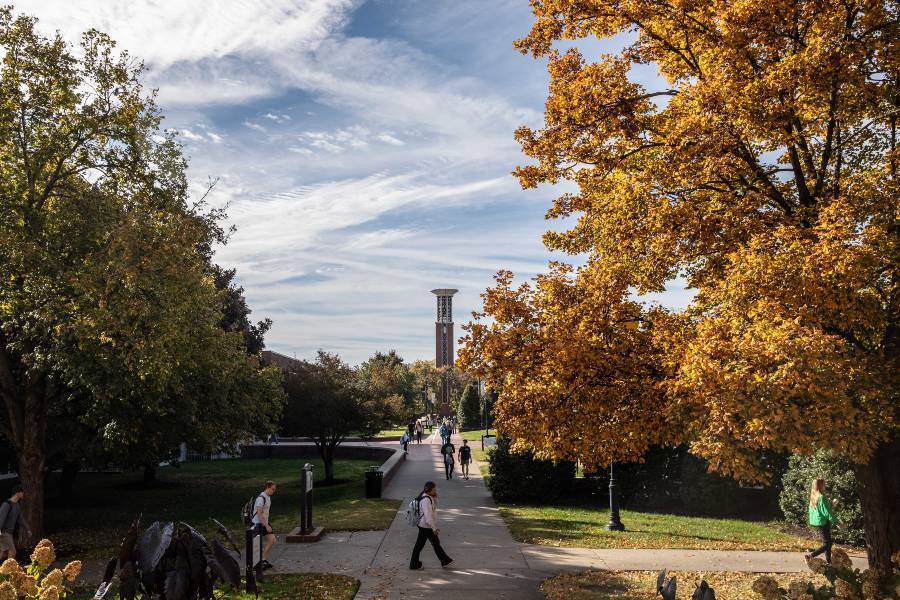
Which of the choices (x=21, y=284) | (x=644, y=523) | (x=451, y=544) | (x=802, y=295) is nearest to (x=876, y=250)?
(x=802, y=295)

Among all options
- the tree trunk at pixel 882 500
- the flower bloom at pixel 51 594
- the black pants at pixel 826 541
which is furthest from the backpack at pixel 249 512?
the black pants at pixel 826 541

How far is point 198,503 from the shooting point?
68.0 feet

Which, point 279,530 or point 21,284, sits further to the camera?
point 279,530

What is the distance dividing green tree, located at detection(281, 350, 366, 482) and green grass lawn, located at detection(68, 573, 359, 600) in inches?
584

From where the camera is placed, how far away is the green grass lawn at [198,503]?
1495cm

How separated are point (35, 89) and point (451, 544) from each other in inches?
482

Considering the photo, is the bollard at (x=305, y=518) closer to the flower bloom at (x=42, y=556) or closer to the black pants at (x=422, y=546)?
the black pants at (x=422, y=546)

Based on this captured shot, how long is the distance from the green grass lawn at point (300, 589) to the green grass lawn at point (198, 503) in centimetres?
393

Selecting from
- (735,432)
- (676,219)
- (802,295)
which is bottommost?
(735,432)

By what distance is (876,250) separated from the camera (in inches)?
288

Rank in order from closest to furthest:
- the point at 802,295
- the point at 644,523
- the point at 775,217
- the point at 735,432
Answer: the point at 735,432 < the point at 802,295 < the point at 775,217 < the point at 644,523

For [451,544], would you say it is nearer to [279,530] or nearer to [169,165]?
[279,530]

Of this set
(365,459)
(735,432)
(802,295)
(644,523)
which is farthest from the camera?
(365,459)

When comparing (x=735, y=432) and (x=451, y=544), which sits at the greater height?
(x=735, y=432)
